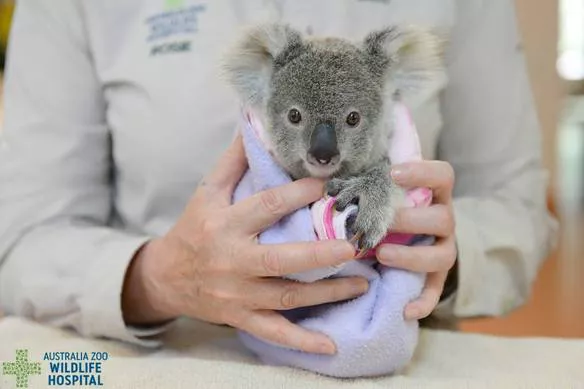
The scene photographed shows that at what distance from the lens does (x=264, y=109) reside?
3.58 ft

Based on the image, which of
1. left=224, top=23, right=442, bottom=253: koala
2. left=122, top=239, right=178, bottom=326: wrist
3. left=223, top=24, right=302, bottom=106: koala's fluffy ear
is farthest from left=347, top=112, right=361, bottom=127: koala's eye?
left=122, top=239, right=178, bottom=326: wrist

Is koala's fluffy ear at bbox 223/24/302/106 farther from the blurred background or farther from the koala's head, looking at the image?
the blurred background

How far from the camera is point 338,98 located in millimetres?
1003

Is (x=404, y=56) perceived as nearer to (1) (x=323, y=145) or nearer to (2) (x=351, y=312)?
(1) (x=323, y=145)

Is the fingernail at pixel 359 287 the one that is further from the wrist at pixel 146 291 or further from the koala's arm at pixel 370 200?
the wrist at pixel 146 291

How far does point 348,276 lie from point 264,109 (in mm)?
261

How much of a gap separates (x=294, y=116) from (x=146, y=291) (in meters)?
0.40

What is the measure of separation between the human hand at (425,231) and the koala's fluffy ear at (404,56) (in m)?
0.14

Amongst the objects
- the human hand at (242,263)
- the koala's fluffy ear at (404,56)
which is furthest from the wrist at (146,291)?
the koala's fluffy ear at (404,56)

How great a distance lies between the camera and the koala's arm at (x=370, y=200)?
990 millimetres

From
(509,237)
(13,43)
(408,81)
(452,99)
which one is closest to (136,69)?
(13,43)

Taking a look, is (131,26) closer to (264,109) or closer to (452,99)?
(264,109)

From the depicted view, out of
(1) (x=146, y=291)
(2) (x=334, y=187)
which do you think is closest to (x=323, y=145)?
(2) (x=334, y=187)

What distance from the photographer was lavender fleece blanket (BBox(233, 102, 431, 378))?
1013 mm
